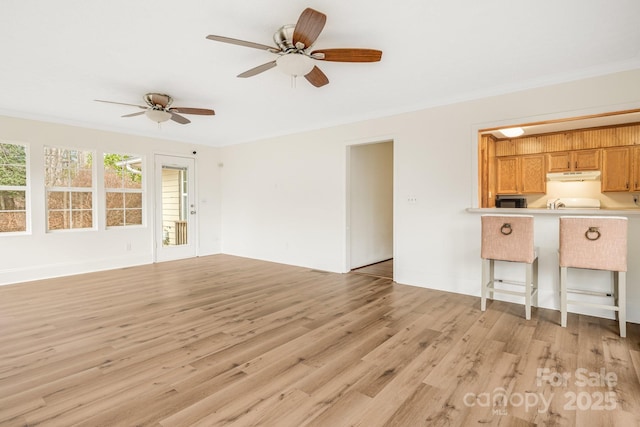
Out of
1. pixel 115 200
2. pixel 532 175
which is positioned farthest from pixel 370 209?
pixel 115 200

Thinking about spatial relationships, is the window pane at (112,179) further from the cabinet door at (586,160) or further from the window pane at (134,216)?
the cabinet door at (586,160)

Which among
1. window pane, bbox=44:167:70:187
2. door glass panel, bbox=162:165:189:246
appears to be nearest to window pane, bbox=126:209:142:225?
door glass panel, bbox=162:165:189:246

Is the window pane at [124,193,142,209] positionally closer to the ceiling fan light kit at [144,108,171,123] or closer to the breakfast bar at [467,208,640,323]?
the ceiling fan light kit at [144,108,171,123]

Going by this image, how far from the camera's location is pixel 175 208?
21.7 ft

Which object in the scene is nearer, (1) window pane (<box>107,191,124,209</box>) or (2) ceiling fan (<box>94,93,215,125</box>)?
(2) ceiling fan (<box>94,93,215,125</box>)

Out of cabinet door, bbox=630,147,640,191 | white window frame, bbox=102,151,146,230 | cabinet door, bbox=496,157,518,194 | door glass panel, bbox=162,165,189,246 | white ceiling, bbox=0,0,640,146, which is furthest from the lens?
door glass panel, bbox=162,165,189,246

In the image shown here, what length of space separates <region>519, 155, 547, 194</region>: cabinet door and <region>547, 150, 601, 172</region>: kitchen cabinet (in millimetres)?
144

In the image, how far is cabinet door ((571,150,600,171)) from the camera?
5.50 meters

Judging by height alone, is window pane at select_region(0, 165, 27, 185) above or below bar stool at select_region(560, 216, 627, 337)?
above

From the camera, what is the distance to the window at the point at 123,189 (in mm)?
5633

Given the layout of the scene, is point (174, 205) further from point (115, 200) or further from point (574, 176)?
point (574, 176)

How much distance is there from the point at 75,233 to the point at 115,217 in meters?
0.66

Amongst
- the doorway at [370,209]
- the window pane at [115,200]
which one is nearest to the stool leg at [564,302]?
the doorway at [370,209]

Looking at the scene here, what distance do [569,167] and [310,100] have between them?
4.87 meters
